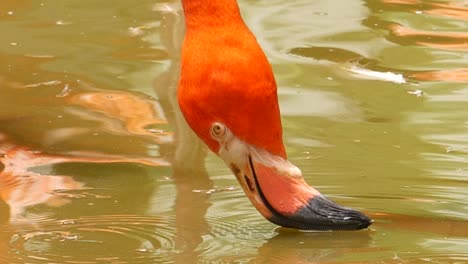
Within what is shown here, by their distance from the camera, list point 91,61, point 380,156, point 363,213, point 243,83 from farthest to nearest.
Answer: point 91,61
point 380,156
point 363,213
point 243,83

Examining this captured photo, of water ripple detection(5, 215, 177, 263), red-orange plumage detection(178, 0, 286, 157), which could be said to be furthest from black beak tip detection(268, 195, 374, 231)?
water ripple detection(5, 215, 177, 263)

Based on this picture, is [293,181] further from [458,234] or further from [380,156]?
[380,156]

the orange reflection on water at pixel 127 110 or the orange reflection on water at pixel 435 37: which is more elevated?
the orange reflection on water at pixel 435 37

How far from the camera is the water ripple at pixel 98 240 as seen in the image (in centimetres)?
282

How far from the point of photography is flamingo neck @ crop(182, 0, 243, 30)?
9.60 feet

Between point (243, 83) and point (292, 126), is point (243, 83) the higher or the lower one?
the higher one

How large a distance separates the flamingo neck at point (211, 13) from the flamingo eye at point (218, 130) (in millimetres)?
261

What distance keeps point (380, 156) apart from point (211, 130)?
3.14 ft

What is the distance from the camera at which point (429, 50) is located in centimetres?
473

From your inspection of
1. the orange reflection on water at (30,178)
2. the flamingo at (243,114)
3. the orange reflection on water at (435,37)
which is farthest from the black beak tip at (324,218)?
the orange reflection on water at (435,37)

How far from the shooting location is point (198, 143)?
3.85 metres

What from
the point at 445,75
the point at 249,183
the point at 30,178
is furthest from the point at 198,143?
the point at 445,75

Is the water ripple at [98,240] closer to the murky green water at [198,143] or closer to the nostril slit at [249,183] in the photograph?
the murky green water at [198,143]

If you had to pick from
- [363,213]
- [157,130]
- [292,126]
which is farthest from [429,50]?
[363,213]
